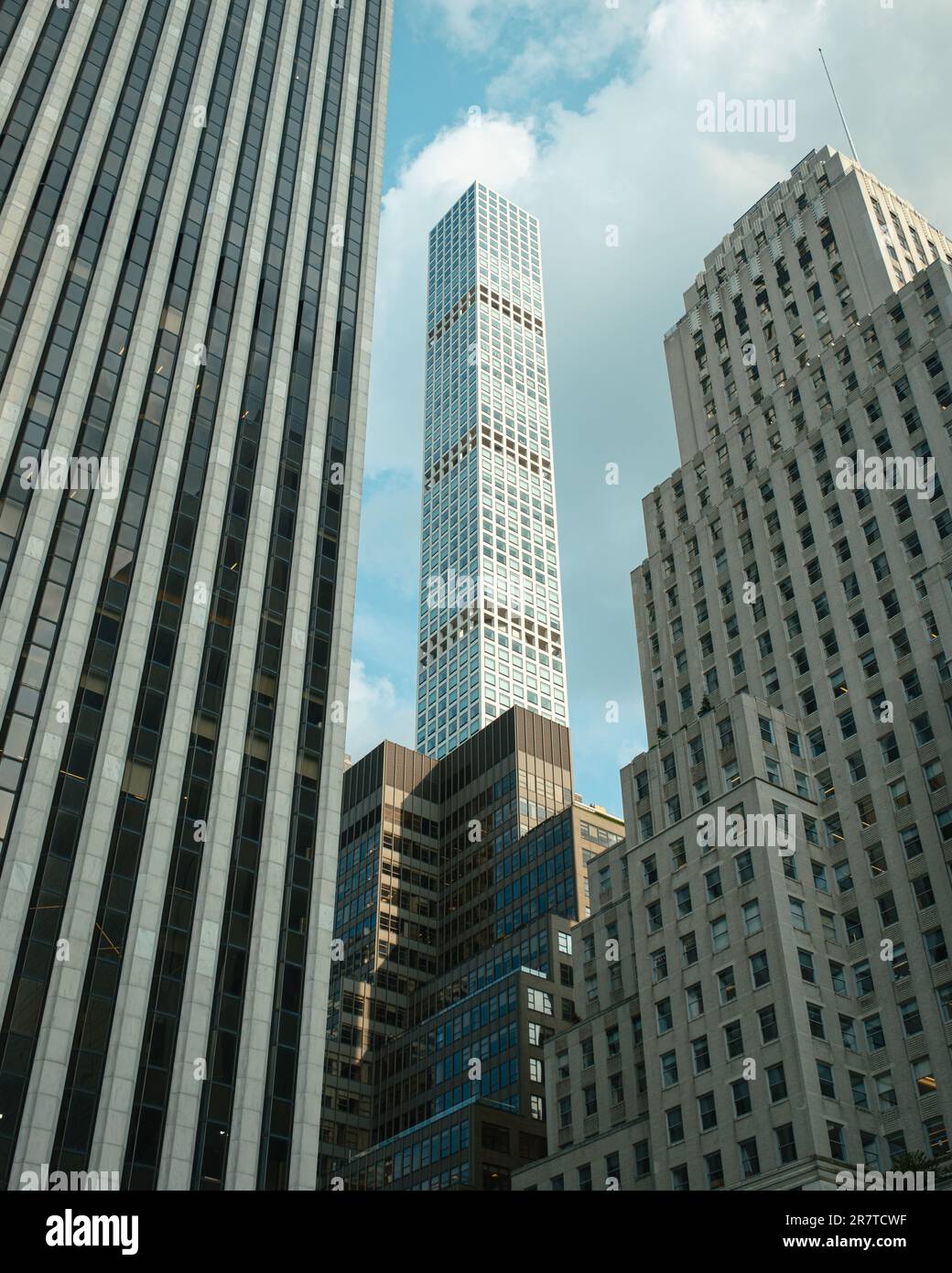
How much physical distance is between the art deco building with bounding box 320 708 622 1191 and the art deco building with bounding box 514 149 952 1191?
2546cm

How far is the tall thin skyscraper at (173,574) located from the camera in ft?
181

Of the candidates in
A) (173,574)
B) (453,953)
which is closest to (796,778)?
(173,574)

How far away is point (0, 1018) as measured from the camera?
5184 centimetres

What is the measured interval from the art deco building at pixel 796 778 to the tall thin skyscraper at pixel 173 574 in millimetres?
24041

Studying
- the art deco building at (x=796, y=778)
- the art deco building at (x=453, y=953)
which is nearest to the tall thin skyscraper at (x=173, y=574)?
the art deco building at (x=796, y=778)

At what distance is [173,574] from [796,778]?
4114 centimetres

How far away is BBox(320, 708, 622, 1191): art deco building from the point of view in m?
112

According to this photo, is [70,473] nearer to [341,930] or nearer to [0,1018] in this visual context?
[0,1018]

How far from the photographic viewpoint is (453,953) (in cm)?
14288

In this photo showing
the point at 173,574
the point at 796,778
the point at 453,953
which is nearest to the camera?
the point at 173,574

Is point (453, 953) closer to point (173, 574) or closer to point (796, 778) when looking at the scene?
point (796, 778)

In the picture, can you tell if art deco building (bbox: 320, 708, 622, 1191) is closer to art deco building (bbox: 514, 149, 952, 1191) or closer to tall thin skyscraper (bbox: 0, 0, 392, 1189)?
art deco building (bbox: 514, 149, 952, 1191)

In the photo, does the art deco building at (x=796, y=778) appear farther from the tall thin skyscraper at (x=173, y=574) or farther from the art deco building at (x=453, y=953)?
the art deco building at (x=453, y=953)

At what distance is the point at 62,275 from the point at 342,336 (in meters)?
20.5
